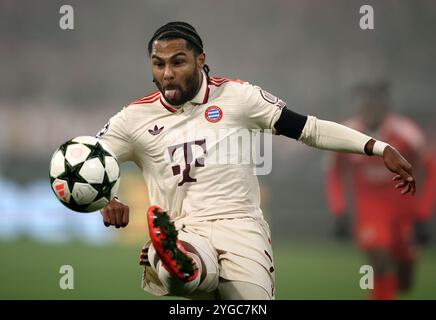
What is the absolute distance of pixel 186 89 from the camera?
449 cm

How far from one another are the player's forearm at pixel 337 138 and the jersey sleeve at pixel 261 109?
191 millimetres

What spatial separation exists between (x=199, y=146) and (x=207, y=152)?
0.06 metres

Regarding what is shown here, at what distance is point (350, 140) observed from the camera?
4.41 metres

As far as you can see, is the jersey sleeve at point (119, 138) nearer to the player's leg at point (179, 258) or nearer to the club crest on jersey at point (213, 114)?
the club crest on jersey at point (213, 114)

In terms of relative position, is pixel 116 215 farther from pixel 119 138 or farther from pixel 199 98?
pixel 199 98

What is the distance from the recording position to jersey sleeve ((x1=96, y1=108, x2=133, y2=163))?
457cm

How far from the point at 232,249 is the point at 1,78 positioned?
255 inches

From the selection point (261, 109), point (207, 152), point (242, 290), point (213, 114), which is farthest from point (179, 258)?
point (261, 109)

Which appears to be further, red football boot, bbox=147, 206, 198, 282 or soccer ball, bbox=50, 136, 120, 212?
soccer ball, bbox=50, 136, 120, 212

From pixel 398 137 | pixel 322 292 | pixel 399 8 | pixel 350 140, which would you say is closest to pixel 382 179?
pixel 398 137

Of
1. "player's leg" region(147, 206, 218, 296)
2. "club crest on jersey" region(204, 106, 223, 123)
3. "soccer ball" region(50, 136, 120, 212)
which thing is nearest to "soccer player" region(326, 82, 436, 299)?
"club crest on jersey" region(204, 106, 223, 123)

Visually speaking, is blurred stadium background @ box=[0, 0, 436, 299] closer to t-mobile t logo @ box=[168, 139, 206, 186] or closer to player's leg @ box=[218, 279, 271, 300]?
t-mobile t logo @ box=[168, 139, 206, 186]

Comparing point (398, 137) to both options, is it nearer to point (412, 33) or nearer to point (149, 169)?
point (412, 33)

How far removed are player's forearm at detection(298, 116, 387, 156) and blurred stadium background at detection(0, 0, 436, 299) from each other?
488cm
